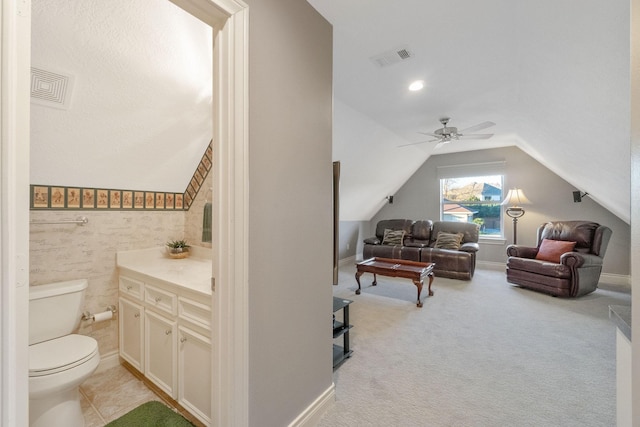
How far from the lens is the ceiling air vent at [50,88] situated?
1.58 m

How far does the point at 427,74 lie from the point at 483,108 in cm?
137

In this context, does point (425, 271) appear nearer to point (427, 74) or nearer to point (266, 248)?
point (427, 74)

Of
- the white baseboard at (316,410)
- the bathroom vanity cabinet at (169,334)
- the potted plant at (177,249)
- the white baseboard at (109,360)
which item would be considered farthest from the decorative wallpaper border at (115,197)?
the white baseboard at (316,410)

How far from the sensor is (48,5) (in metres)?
1.40

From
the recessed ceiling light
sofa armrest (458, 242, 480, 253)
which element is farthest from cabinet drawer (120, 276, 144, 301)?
sofa armrest (458, 242, 480, 253)

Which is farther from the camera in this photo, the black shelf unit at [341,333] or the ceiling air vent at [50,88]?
the black shelf unit at [341,333]

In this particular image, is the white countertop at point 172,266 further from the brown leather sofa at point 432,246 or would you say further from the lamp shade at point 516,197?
the lamp shade at point 516,197

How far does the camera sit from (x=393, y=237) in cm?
607

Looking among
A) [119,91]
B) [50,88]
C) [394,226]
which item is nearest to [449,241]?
[394,226]

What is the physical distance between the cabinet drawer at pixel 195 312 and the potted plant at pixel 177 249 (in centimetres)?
97

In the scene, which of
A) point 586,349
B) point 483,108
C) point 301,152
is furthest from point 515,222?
point 301,152

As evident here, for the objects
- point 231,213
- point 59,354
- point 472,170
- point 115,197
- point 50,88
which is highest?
point 472,170

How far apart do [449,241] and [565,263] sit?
1900 mm

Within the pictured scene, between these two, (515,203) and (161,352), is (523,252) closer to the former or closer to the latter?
(515,203)
